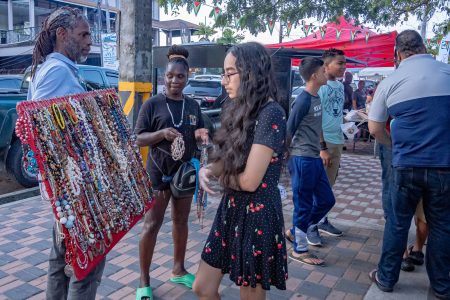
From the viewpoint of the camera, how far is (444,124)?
2.88 meters

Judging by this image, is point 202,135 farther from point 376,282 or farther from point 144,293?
point 376,282

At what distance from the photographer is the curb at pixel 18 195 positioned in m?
5.93

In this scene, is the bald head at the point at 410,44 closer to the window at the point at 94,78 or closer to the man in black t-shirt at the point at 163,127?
the man in black t-shirt at the point at 163,127

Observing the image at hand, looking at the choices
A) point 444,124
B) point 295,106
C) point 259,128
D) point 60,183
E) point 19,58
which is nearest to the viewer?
point 60,183

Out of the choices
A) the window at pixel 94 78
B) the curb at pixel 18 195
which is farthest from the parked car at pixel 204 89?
the curb at pixel 18 195

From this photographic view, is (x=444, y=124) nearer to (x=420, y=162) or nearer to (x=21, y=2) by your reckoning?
(x=420, y=162)

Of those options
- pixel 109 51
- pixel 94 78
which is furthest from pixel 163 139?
pixel 109 51

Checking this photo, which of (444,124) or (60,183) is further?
(444,124)

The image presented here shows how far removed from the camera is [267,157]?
2004mm

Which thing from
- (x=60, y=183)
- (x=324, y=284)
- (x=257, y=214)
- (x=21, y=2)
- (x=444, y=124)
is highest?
(x=21, y=2)

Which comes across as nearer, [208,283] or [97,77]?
[208,283]

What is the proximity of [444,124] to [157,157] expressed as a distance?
82.0 inches

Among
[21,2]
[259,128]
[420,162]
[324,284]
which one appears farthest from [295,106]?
[21,2]

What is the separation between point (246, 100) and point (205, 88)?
10852 mm
